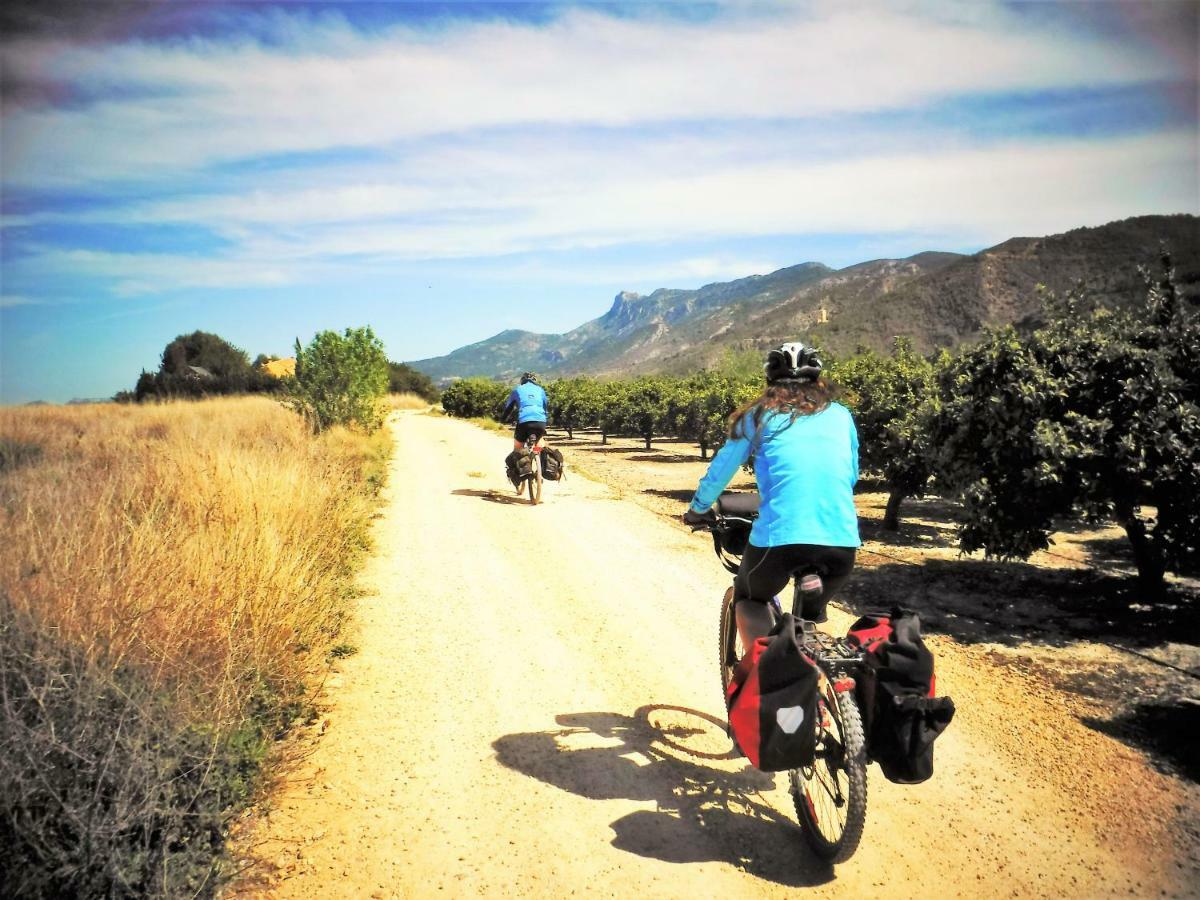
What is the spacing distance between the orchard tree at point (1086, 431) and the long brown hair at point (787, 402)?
5.22 meters

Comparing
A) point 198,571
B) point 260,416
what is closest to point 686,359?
point 260,416

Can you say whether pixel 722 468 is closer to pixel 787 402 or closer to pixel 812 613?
pixel 787 402

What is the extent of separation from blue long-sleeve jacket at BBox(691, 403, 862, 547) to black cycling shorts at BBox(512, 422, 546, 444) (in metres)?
8.70

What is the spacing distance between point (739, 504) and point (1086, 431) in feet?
18.5

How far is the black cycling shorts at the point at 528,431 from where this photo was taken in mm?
11797

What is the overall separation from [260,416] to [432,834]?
18.0 metres

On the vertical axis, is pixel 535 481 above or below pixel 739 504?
below

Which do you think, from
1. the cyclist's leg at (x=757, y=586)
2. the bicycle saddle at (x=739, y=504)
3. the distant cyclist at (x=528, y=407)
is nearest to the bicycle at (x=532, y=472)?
the distant cyclist at (x=528, y=407)

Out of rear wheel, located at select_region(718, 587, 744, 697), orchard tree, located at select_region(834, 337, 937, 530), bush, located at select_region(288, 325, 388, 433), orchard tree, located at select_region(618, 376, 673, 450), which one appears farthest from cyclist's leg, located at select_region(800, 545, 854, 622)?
orchard tree, located at select_region(618, 376, 673, 450)

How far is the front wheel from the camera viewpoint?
110 inches

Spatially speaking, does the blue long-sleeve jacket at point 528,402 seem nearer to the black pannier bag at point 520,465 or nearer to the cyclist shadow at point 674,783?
the black pannier bag at point 520,465

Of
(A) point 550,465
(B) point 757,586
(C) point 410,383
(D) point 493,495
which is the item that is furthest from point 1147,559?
(C) point 410,383

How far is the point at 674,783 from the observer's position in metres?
3.77

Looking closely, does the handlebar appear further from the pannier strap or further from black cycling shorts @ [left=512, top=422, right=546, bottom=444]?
black cycling shorts @ [left=512, top=422, right=546, bottom=444]
